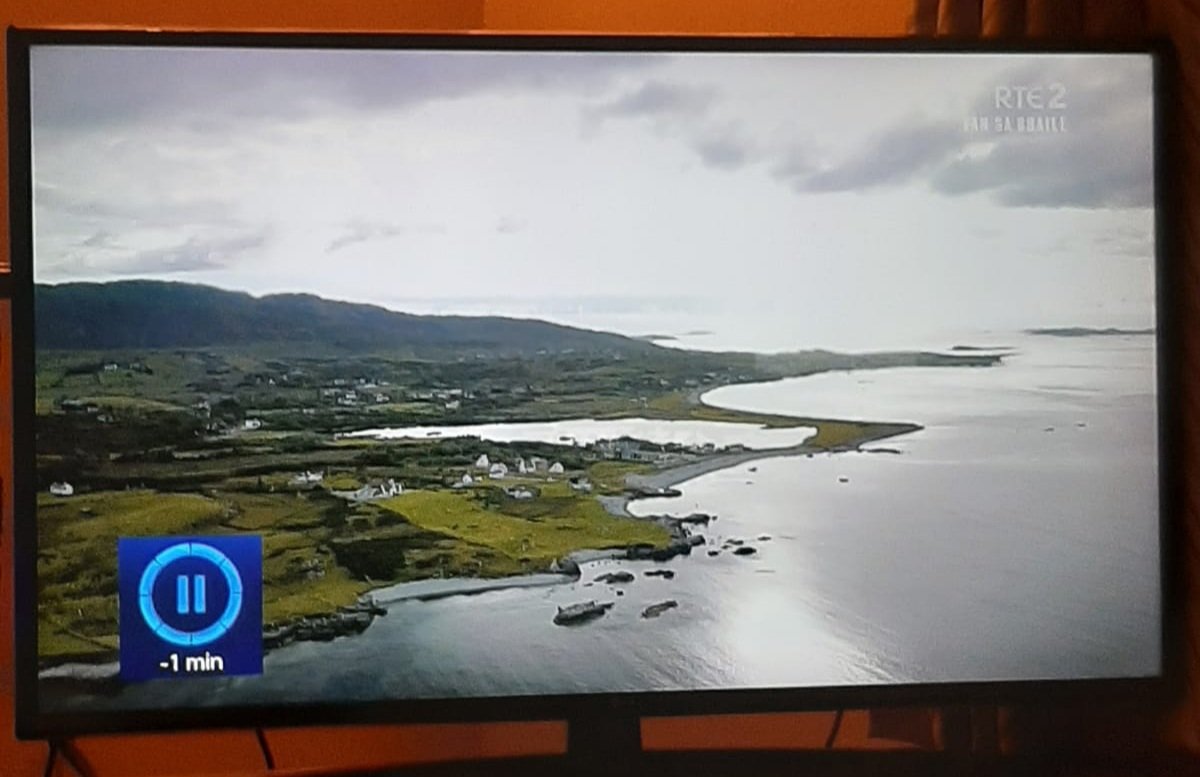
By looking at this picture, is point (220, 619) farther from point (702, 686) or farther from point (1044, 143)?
point (1044, 143)

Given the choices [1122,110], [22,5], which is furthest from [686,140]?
[22,5]

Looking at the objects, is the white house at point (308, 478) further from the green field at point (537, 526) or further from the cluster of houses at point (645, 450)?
the cluster of houses at point (645, 450)

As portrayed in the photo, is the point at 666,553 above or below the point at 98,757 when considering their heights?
above

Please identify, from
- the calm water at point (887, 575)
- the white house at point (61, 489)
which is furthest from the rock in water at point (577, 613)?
the white house at point (61, 489)

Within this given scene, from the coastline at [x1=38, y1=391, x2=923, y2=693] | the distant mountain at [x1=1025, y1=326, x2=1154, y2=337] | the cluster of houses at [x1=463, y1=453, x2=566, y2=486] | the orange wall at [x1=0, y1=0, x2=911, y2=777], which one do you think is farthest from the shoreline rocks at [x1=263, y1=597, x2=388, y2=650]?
the distant mountain at [x1=1025, y1=326, x2=1154, y2=337]

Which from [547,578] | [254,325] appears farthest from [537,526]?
[254,325]
